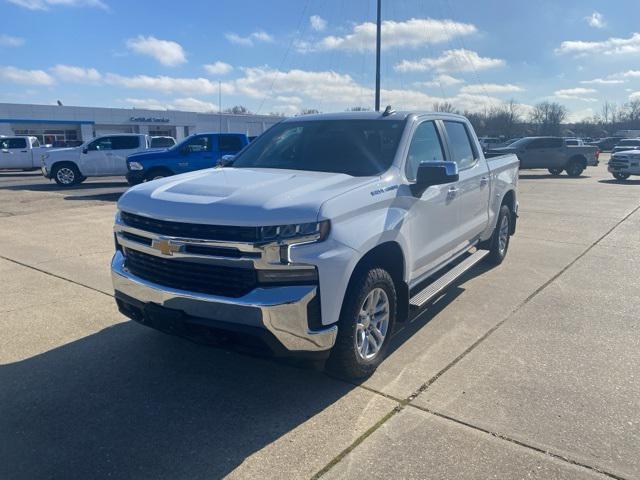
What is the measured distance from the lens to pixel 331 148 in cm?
457

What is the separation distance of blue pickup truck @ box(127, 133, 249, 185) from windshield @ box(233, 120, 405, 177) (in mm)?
10237

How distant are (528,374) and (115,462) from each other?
2.84 metres

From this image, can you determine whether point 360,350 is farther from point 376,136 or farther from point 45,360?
point 45,360

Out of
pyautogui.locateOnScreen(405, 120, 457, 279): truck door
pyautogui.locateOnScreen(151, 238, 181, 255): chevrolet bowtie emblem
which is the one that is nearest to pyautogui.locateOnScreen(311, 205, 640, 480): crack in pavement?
pyautogui.locateOnScreen(405, 120, 457, 279): truck door

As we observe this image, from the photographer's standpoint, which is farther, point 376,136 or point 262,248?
point 376,136

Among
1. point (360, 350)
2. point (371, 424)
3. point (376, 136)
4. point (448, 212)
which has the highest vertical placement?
point (376, 136)

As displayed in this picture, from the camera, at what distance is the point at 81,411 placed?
3328mm

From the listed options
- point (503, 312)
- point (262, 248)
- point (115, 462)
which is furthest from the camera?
point (503, 312)

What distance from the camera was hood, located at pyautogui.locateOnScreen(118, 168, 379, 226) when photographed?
3.14 metres

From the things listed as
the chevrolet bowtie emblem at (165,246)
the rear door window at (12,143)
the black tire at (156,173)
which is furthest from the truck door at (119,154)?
the chevrolet bowtie emblem at (165,246)

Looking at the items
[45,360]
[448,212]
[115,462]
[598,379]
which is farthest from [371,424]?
[45,360]

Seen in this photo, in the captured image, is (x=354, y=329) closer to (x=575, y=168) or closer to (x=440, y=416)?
(x=440, y=416)

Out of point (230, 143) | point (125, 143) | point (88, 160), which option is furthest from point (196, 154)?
point (88, 160)

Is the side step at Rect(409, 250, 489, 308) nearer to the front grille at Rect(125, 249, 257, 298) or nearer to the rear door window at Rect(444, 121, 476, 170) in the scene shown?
the rear door window at Rect(444, 121, 476, 170)
